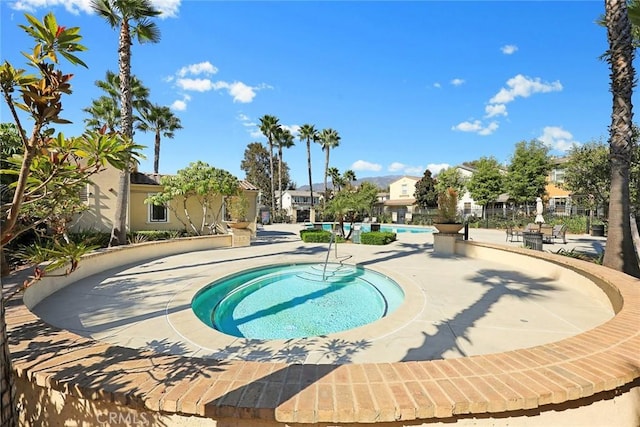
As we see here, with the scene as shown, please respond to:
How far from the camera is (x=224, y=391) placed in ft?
6.21

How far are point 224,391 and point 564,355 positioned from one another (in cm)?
273

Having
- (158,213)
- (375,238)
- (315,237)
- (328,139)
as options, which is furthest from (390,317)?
(328,139)

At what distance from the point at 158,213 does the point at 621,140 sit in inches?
812

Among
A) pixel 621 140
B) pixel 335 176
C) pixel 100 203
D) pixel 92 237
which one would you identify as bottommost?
pixel 92 237

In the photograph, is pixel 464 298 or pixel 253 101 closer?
pixel 464 298

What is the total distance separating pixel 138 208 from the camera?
16781 mm

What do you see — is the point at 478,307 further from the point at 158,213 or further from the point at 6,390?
the point at 158,213

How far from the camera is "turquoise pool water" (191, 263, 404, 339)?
19.4 feet

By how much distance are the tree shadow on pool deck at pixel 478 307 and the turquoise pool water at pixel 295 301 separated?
1.76 meters

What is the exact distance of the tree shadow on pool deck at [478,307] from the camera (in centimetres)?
395

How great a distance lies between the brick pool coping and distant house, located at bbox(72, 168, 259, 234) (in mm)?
14266

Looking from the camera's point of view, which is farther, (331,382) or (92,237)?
(92,237)

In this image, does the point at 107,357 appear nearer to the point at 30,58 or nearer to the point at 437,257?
the point at 30,58

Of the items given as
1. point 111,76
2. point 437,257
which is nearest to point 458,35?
point 437,257
